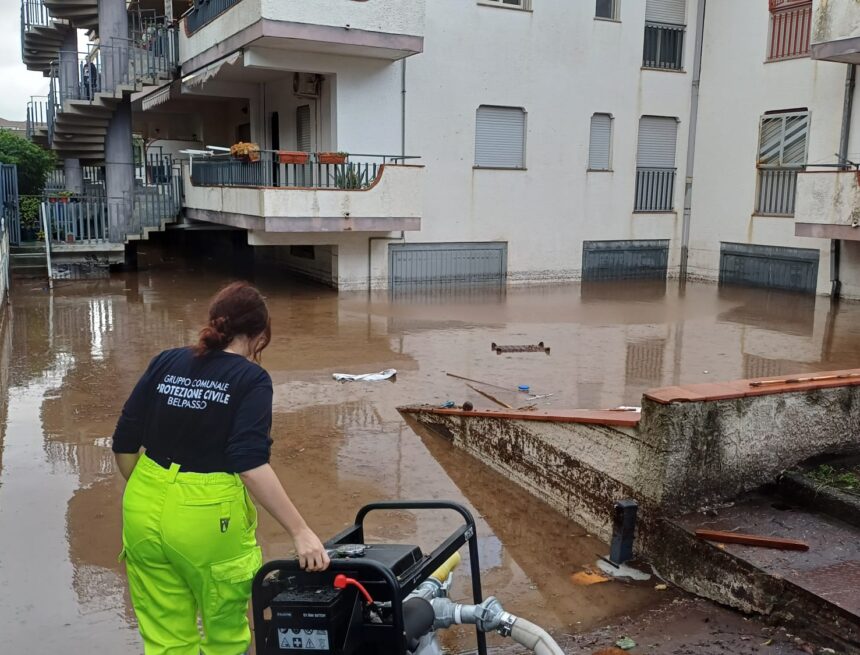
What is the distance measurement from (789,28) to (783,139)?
2326mm

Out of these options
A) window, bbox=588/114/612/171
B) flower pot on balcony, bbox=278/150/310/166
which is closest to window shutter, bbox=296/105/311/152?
flower pot on balcony, bbox=278/150/310/166

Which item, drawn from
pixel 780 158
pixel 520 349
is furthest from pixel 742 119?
pixel 520 349

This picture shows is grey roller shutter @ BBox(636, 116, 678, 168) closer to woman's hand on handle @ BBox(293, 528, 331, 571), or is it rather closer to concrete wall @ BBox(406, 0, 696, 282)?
concrete wall @ BBox(406, 0, 696, 282)

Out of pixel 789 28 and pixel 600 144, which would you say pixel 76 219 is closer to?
pixel 600 144

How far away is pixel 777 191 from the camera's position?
57.8 feet

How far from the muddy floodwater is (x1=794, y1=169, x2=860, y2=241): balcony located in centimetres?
153

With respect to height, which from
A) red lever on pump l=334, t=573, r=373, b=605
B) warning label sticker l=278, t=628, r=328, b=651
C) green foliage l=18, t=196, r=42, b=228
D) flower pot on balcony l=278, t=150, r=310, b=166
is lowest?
warning label sticker l=278, t=628, r=328, b=651

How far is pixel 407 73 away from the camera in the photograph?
53.2 ft

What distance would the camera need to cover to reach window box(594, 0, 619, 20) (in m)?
18.4

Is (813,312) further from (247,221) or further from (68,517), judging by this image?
(68,517)

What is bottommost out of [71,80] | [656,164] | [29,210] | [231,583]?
[231,583]

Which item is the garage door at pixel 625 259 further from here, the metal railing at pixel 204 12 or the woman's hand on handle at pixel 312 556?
the woman's hand on handle at pixel 312 556

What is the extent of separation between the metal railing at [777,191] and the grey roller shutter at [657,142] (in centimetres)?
249

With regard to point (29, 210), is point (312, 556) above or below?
below
